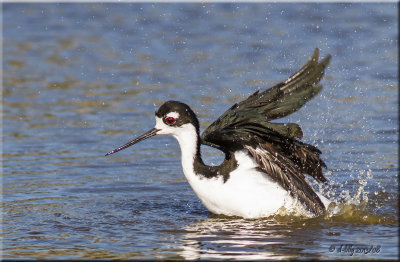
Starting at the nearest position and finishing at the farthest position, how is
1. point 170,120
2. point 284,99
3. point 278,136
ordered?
point 278,136 < point 284,99 < point 170,120

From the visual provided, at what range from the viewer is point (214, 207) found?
28.2ft

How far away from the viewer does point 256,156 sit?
27.6 feet

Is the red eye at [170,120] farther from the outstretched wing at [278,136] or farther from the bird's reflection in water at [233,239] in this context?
the bird's reflection in water at [233,239]

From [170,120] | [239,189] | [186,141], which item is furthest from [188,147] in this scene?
[239,189]

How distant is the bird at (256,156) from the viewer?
330 inches

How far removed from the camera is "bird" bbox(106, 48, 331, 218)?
27.5ft

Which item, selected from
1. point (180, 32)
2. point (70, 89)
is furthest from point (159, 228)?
point (180, 32)

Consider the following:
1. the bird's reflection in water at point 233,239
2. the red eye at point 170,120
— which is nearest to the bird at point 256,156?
the red eye at point 170,120

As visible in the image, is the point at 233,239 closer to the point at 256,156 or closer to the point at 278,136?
the point at 256,156

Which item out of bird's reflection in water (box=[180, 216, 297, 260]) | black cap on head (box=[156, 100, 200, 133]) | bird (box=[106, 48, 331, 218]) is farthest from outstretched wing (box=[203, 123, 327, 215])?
bird's reflection in water (box=[180, 216, 297, 260])

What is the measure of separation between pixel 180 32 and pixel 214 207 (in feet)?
31.9

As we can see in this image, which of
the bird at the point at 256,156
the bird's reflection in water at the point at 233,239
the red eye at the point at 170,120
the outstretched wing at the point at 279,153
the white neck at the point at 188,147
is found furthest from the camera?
the red eye at the point at 170,120

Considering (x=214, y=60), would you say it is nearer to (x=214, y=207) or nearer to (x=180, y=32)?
(x=180, y=32)

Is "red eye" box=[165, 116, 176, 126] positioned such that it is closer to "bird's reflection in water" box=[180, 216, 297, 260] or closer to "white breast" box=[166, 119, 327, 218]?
"white breast" box=[166, 119, 327, 218]
